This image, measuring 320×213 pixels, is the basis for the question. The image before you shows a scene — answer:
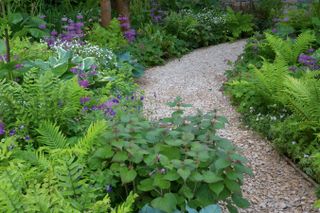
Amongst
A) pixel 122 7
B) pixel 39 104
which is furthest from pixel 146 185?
pixel 122 7

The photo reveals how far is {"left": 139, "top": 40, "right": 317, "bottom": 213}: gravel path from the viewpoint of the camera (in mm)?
3725

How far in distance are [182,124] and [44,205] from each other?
3.69 ft

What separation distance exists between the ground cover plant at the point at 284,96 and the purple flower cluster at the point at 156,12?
279 centimetres

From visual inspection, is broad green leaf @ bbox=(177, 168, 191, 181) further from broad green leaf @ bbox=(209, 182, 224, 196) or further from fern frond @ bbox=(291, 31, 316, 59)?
fern frond @ bbox=(291, 31, 316, 59)

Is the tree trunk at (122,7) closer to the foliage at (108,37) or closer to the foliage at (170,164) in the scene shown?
the foliage at (108,37)

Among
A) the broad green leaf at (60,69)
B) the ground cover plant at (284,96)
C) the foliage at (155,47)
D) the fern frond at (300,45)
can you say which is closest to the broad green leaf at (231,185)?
the ground cover plant at (284,96)

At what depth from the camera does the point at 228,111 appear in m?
5.57

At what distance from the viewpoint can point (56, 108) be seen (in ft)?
11.2

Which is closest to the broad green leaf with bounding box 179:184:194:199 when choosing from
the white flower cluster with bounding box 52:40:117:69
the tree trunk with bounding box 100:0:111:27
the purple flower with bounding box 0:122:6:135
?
the purple flower with bounding box 0:122:6:135

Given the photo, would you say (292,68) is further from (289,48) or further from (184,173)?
(184,173)

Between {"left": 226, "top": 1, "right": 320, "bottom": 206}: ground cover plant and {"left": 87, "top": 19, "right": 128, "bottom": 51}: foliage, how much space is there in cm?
190

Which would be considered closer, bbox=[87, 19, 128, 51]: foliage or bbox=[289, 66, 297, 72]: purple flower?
bbox=[289, 66, 297, 72]: purple flower

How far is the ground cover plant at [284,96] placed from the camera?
13.9 feet

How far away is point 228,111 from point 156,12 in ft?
16.2
